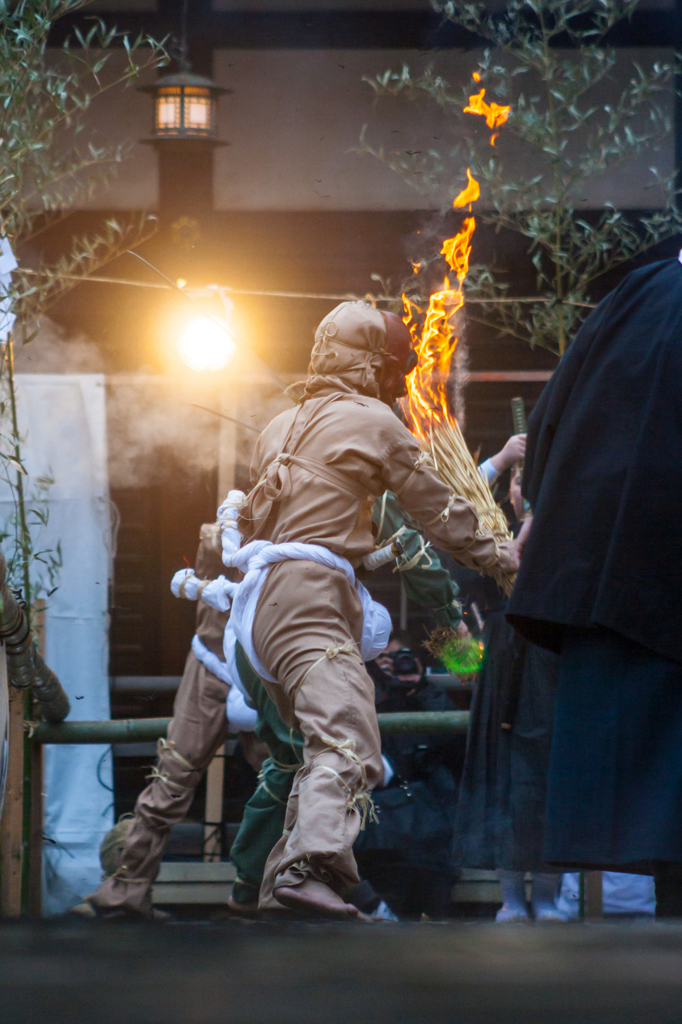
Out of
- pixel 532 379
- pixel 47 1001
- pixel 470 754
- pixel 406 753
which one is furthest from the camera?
pixel 532 379

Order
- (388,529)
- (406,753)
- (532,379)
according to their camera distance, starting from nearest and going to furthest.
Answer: (388,529) → (406,753) → (532,379)

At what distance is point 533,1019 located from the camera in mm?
628

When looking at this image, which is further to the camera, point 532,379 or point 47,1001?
point 532,379

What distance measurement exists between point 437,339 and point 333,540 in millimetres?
1231

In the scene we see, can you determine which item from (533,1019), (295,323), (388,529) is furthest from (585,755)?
(295,323)

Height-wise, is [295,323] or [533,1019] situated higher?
[295,323]

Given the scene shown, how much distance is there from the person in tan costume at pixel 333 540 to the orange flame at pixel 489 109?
106 cm

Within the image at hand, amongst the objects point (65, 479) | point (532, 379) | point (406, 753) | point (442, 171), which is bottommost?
point (406, 753)

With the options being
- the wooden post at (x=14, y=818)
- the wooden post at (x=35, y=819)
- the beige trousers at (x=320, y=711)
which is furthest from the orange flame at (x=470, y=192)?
the wooden post at (x=14, y=818)

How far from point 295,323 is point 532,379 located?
1.05m

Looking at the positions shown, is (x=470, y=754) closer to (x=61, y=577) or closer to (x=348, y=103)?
(x=61, y=577)

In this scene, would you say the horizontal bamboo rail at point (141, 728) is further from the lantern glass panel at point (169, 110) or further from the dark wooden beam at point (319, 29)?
the dark wooden beam at point (319, 29)

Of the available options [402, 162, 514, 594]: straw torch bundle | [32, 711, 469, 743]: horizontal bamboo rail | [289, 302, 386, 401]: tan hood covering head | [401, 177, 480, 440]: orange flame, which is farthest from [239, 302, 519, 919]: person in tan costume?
[32, 711, 469, 743]: horizontal bamboo rail

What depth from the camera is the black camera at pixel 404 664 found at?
4.14 metres
